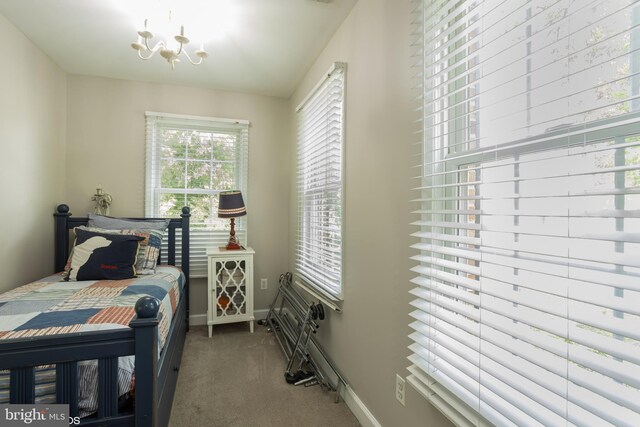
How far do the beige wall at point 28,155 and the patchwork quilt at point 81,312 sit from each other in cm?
41

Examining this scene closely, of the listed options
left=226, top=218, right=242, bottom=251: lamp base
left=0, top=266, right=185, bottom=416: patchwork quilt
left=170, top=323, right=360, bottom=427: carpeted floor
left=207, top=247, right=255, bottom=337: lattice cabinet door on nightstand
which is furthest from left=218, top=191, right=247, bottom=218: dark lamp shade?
left=170, top=323, right=360, bottom=427: carpeted floor

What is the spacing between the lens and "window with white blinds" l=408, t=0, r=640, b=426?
716mm

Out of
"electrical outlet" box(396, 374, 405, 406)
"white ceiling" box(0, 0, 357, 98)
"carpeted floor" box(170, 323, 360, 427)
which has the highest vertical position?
"white ceiling" box(0, 0, 357, 98)

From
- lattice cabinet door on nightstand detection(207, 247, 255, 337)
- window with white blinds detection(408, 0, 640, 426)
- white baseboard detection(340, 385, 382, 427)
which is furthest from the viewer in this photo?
lattice cabinet door on nightstand detection(207, 247, 255, 337)

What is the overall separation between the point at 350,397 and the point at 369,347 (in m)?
0.45

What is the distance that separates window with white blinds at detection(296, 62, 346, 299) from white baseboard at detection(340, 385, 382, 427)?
0.59 m

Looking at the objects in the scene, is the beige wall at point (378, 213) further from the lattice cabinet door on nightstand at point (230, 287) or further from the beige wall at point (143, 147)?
the beige wall at point (143, 147)

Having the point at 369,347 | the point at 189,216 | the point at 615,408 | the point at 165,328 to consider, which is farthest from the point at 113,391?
the point at 189,216

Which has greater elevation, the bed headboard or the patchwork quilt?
the bed headboard

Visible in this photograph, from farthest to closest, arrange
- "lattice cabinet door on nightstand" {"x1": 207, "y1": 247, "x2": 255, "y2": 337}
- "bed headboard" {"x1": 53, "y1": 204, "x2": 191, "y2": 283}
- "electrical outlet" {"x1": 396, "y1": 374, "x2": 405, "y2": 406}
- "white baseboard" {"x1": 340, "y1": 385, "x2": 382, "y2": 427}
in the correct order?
"lattice cabinet door on nightstand" {"x1": 207, "y1": 247, "x2": 255, "y2": 337}, "bed headboard" {"x1": 53, "y1": 204, "x2": 191, "y2": 283}, "white baseboard" {"x1": 340, "y1": 385, "x2": 382, "y2": 427}, "electrical outlet" {"x1": 396, "y1": 374, "x2": 405, "y2": 406}

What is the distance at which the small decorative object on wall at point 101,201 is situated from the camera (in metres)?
3.13

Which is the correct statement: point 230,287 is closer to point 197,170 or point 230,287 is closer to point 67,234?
point 197,170

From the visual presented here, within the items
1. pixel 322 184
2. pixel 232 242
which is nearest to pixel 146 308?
pixel 322 184

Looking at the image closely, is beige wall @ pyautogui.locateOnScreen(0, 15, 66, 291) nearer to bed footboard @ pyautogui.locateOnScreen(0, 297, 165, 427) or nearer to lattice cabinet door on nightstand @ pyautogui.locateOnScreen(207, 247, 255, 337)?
lattice cabinet door on nightstand @ pyautogui.locateOnScreen(207, 247, 255, 337)
